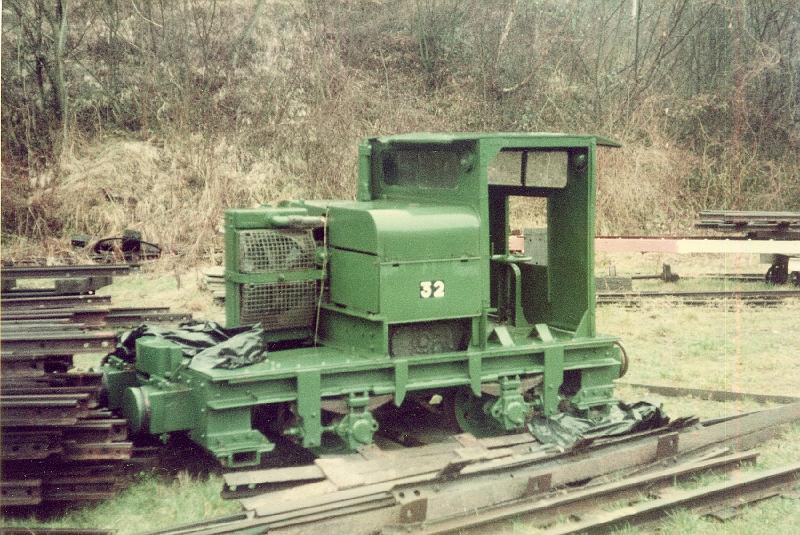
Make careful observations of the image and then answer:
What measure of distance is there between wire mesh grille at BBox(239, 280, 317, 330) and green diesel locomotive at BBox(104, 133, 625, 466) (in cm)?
1

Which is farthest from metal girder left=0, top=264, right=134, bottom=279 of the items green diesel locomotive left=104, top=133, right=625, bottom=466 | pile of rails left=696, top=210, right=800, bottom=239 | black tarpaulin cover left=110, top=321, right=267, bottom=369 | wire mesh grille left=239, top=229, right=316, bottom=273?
pile of rails left=696, top=210, right=800, bottom=239

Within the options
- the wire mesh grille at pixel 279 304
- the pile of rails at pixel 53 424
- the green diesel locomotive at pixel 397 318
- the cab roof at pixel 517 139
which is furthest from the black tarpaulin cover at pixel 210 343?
the cab roof at pixel 517 139

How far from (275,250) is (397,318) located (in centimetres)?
114

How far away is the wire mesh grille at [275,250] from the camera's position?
779cm

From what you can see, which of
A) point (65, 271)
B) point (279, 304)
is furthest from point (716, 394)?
point (65, 271)

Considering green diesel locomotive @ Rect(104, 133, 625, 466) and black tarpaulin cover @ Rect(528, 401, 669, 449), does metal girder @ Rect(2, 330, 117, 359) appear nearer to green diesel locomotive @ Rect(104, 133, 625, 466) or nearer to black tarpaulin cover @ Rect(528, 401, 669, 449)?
green diesel locomotive @ Rect(104, 133, 625, 466)

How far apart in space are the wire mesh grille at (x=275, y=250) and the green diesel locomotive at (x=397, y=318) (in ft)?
0.04

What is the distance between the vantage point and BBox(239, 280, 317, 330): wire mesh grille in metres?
7.88

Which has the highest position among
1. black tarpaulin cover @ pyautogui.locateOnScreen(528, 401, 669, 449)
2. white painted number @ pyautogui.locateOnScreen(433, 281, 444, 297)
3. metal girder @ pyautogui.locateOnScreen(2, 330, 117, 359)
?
white painted number @ pyautogui.locateOnScreen(433, 281, 444, 297)

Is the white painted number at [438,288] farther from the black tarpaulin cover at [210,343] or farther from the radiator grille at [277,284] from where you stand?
the black tarpaulin cover at [210,343]

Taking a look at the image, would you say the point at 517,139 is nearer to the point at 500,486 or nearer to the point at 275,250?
the point at 275,250

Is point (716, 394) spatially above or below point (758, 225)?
below

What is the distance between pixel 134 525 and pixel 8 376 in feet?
4.27

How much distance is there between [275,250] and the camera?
26.0ft
